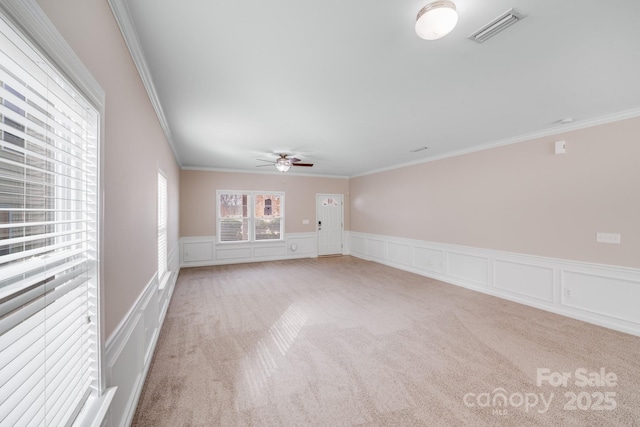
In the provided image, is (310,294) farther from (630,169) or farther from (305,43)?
(630,169)

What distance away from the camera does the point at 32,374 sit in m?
0.84

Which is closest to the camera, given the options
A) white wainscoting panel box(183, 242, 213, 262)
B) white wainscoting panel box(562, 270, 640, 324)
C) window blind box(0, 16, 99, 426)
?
window blind box(0, 16, 99, 426)

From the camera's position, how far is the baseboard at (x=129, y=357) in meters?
1.50

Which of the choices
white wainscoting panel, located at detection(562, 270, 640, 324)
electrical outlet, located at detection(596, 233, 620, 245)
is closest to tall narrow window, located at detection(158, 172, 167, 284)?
white wainscoting panel, located at detection(562, 270, 640, 324)

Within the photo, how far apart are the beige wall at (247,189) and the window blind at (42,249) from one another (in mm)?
6033

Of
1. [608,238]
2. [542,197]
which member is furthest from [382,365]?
[542,197]

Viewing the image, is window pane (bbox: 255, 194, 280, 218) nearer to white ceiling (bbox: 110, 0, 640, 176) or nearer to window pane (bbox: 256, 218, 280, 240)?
window pane (bbox: 256, 218, 280, 240)

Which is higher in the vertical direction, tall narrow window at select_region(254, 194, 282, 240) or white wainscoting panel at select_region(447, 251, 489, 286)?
tall narrow window at select_region(254, 194, 282, 240)

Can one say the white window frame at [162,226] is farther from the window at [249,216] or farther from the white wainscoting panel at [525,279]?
the white wainscoting panel at [525,279]

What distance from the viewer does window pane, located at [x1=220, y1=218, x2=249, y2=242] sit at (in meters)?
7.26

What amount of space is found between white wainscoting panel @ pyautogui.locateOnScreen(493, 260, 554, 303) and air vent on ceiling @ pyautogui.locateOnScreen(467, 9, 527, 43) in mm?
3639

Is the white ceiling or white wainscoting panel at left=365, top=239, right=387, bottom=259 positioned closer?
the white ceiling

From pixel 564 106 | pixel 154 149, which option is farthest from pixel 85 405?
pixel 564 106

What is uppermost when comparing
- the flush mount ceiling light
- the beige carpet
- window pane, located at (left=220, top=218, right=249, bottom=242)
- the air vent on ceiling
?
the air vent on ceiling
